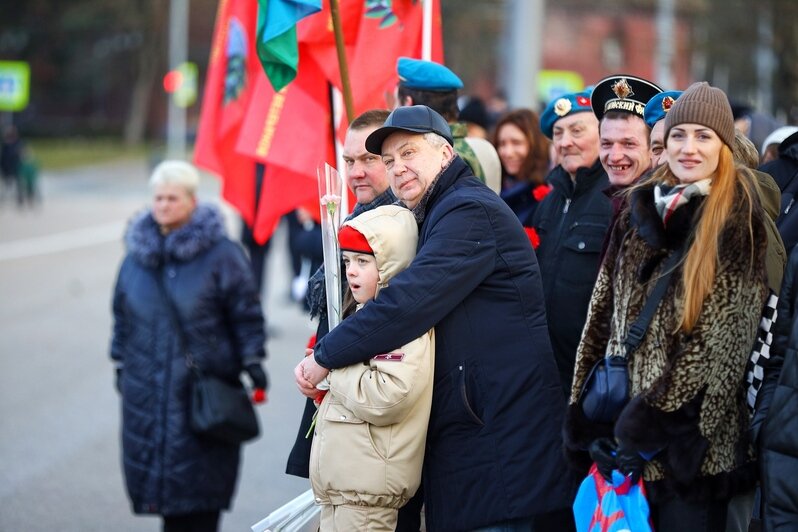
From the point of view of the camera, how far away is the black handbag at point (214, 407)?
577cm

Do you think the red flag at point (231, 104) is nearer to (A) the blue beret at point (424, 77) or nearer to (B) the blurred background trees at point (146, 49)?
(A) the blue beret at point (424, 77)

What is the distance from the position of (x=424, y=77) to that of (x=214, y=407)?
1963 mm

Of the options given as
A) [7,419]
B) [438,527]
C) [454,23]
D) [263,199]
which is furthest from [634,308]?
[454,23]

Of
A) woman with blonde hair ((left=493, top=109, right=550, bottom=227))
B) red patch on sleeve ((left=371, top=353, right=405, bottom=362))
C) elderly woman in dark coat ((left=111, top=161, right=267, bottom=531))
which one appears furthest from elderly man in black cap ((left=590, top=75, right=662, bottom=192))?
elderly woman in dark coat ((left=111, top=161, right=267, bottom=531))

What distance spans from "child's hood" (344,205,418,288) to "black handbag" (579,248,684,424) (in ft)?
2.29

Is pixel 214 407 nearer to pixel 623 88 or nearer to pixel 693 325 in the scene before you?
pixel 623 88

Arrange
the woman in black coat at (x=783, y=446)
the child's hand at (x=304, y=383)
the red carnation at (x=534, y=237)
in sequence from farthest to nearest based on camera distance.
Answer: the red carnation at (x=534, y=237) → the child's hand at (x=304, y=383) → the woman in black coat at (x=783, y=446)

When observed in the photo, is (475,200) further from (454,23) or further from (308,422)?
(454,23)

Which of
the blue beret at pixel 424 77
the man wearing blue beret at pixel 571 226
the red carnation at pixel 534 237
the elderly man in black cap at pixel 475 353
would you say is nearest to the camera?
the elderly man in black cap at pixel 475 353

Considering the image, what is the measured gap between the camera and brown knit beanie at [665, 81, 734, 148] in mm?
3439

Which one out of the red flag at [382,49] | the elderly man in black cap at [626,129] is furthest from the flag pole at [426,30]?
the elderly man in black cap at [626,129]

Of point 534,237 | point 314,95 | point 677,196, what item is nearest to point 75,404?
point 314,95

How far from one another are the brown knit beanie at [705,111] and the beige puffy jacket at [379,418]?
0.94 m

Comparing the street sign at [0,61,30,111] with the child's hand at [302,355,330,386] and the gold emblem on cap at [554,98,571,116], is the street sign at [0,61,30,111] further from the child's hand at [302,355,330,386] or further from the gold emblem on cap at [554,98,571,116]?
the child's hand at [302,355,330,386]
